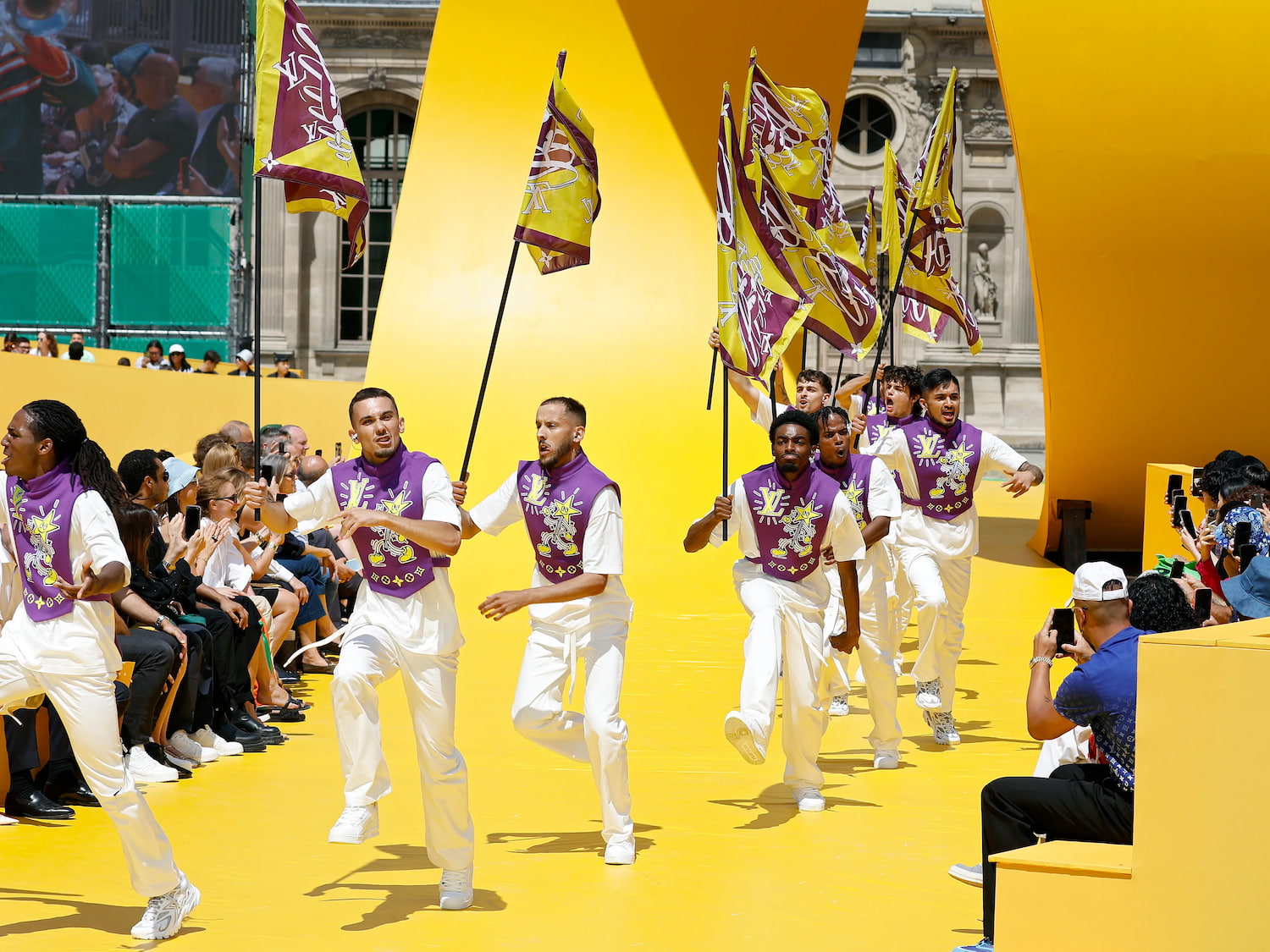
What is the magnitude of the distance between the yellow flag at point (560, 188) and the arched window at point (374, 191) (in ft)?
89.7

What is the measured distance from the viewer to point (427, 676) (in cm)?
552

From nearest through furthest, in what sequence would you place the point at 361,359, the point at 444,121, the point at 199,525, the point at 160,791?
1. the point at 160,791
2. the point at 199,525
3. the point at 444,121
4. the point at 361,359

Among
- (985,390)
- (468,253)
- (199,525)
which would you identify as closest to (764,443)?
(468,253)

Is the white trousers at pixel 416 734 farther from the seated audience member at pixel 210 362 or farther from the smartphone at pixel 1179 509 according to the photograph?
the seated audience member at pixel 210 362

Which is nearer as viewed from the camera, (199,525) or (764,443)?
(199,525)

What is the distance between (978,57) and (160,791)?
33690mm

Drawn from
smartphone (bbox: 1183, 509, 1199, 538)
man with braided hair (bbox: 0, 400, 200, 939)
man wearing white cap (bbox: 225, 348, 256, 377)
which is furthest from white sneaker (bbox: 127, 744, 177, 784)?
man wearing white cap (bbox: 225, 348, 256, 377)

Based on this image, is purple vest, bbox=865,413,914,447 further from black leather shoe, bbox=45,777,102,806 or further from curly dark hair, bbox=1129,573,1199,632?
black leather shoe, bbox=45,777,102,806

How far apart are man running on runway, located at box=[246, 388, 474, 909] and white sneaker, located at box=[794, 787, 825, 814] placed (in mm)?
1959

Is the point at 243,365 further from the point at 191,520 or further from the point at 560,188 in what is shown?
the point at 191,520

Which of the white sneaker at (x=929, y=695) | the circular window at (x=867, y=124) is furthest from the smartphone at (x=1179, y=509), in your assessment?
the circular window at (x=867, y=124)

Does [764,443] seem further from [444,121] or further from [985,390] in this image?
[985,390]

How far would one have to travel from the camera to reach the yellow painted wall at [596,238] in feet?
56.9

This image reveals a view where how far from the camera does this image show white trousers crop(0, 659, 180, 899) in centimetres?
496
